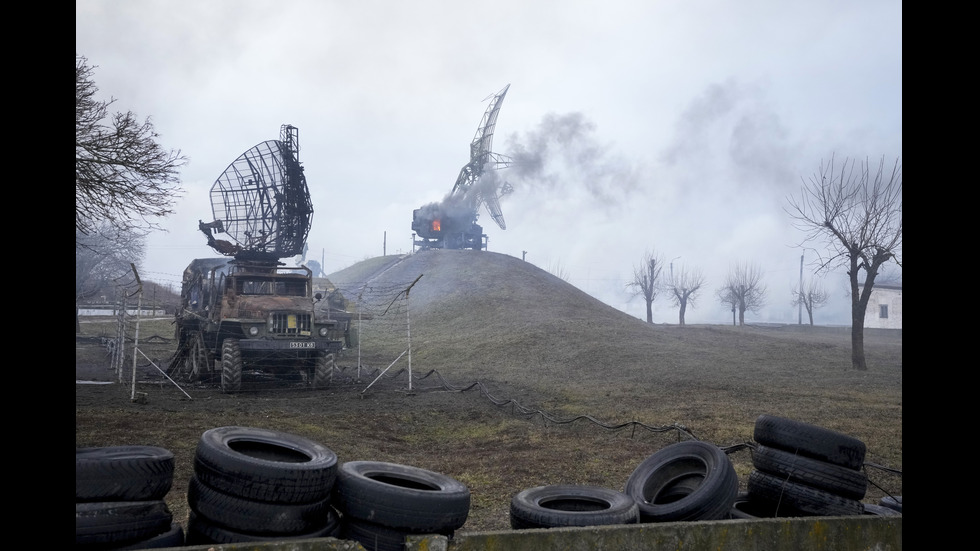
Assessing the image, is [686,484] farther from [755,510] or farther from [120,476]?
[120,476]

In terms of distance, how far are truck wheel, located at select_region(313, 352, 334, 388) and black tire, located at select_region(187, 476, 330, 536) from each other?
12418 millimetres

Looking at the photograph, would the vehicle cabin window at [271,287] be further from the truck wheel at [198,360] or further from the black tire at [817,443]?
the black tire at [817,443]

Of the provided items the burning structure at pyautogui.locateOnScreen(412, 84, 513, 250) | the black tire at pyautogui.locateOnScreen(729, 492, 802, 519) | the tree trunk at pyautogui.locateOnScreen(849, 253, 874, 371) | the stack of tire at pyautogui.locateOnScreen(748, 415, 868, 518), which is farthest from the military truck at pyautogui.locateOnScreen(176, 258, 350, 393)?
the burning structure at pyautogui.locateOnScreen(412, 84, 513, 250)

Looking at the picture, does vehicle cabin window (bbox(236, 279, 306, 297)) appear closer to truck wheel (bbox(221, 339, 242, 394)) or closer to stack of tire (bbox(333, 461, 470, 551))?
truck wheel (bbox(221, 339, 242, 394))

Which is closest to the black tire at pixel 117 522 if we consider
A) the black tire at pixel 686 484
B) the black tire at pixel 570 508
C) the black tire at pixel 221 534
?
Result: the black tire at pixel 221 534

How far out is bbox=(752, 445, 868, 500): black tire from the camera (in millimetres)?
5078

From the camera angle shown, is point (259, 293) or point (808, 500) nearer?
point (808, 500)

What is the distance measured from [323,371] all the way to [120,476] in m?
12.7

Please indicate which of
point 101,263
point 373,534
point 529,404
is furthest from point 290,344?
point 101,263

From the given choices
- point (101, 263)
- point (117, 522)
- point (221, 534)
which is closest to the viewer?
point (117, 522)

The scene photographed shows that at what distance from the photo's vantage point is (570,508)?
5.18 metres

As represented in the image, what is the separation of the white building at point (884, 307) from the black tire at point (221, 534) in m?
69.9
